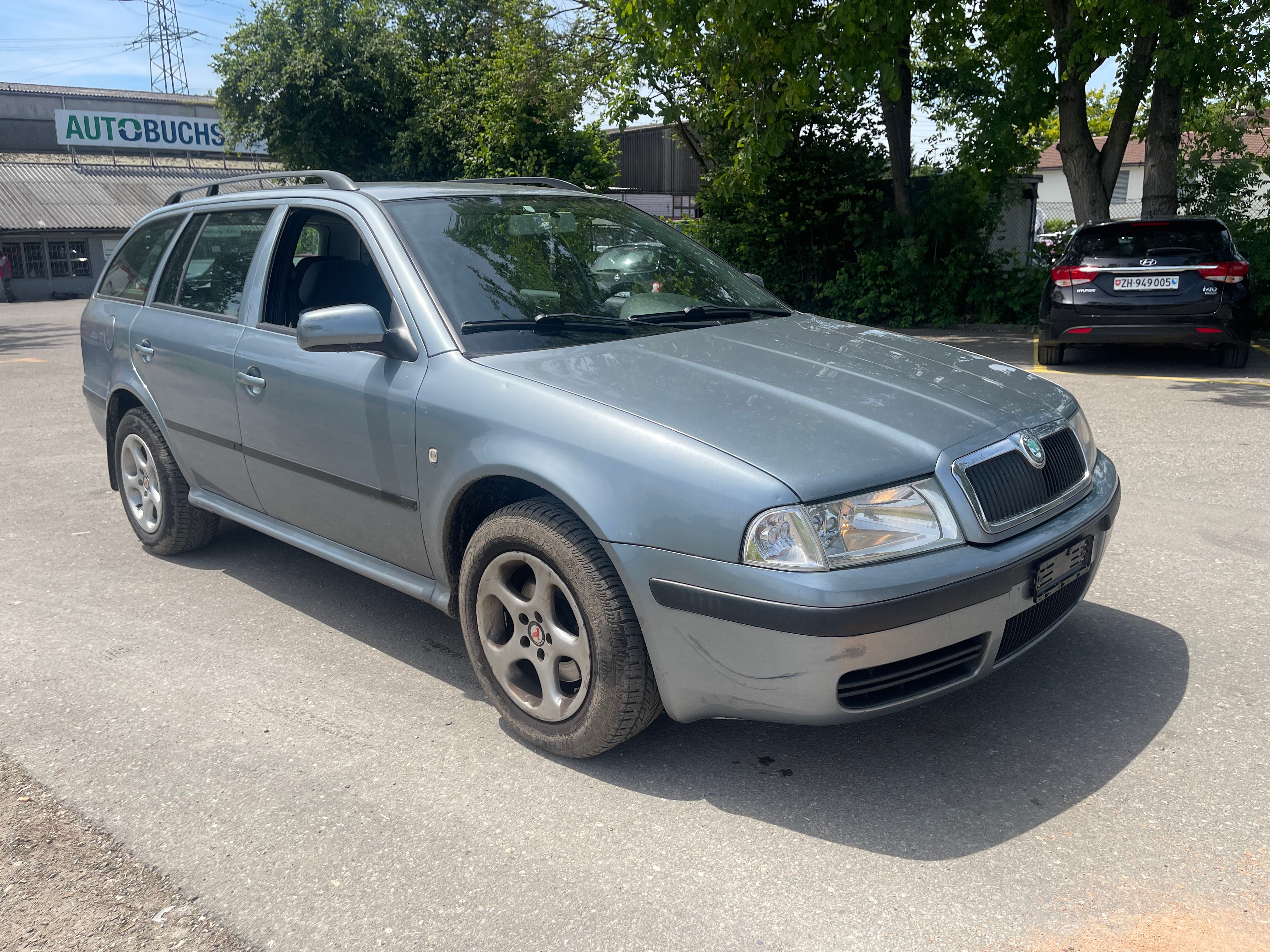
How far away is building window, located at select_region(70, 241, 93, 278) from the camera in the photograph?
123 ft

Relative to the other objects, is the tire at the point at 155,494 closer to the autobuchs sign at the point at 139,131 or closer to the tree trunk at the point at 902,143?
the tree trunk at the point at 902,143

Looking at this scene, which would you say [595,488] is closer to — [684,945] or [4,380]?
[684,945]

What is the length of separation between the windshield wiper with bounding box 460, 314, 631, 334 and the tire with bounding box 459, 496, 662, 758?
691 millimetres

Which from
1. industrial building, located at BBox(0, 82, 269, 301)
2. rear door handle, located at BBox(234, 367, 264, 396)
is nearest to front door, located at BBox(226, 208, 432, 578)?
rear door handle, located at BBox(234, 367, 264, 396)

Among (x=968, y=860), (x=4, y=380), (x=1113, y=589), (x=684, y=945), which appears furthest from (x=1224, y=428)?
(x=4, y=380)

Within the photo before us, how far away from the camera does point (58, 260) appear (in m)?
37.1

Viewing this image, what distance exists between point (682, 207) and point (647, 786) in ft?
84.6

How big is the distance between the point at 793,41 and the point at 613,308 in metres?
9.35

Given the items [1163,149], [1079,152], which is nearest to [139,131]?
[1079,152]

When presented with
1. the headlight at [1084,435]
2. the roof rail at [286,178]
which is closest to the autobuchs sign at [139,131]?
the roof rail at [286,178]

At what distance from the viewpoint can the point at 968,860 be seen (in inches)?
106

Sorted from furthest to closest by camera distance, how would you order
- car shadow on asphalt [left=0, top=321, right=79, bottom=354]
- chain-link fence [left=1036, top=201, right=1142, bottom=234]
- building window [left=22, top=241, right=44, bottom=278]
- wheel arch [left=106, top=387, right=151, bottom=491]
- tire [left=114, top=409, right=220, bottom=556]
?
building window [left=22, top=241, right=44, bottom=278] → chain-link fence [left=1036, top=201, right=1142, bottom=234] → car shadow on asphalt [left=0, top=321, right=79, bottom=354] → wheel arch [left=106, top=387, right=151, bottom=491] → tire [left=114, top=409, right=220, bottom=556]

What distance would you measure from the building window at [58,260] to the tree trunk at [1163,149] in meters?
35.4

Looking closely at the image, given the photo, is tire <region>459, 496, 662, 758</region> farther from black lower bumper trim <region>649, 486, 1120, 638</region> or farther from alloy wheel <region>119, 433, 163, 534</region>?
alloy wheel <region>119, 433, 163, 534</region>
